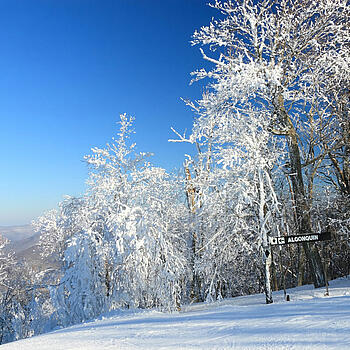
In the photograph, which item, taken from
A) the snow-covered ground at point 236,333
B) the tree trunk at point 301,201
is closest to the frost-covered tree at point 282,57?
the tree trunk at point 301,201

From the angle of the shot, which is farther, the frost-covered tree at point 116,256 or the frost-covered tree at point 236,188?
the frost-covered tree at point 116,256

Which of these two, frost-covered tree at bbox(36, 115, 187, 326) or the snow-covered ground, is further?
frost-covered tree at bbox(36, 115, 187, 326)

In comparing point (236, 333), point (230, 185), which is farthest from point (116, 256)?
point (236, 333)

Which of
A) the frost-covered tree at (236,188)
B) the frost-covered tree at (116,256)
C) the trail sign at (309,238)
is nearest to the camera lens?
the trail sign at (309,238)

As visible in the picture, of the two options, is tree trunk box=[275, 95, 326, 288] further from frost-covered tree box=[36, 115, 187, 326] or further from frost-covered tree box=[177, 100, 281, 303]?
frost-covered tree box=[36, 115, 187, 326]

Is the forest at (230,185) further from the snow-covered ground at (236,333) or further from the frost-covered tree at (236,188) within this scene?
the snow-covered ground at (236,333)

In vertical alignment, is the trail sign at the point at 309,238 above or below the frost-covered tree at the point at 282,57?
below

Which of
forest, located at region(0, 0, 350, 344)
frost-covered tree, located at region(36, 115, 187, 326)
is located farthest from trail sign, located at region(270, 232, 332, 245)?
frost-covered tree, located at region(36, 115, 187, 326)

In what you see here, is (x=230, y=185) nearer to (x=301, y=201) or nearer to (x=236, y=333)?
(x=301, y=201)

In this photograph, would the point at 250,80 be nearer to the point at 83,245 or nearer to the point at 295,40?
the point at 295,40

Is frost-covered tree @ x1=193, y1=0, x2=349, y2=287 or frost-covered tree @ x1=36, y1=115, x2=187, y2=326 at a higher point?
frost-covered tree @ x1=193, y1=0, x2=349, y2=287

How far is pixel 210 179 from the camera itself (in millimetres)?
10609

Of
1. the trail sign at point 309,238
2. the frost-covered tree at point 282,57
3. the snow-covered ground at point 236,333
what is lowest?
the snow-covered ground at point 236,333

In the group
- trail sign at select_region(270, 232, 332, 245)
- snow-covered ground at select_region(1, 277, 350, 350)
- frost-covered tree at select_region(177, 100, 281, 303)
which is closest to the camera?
snow-covered ground at select_region(1, 277, 350, 350)
